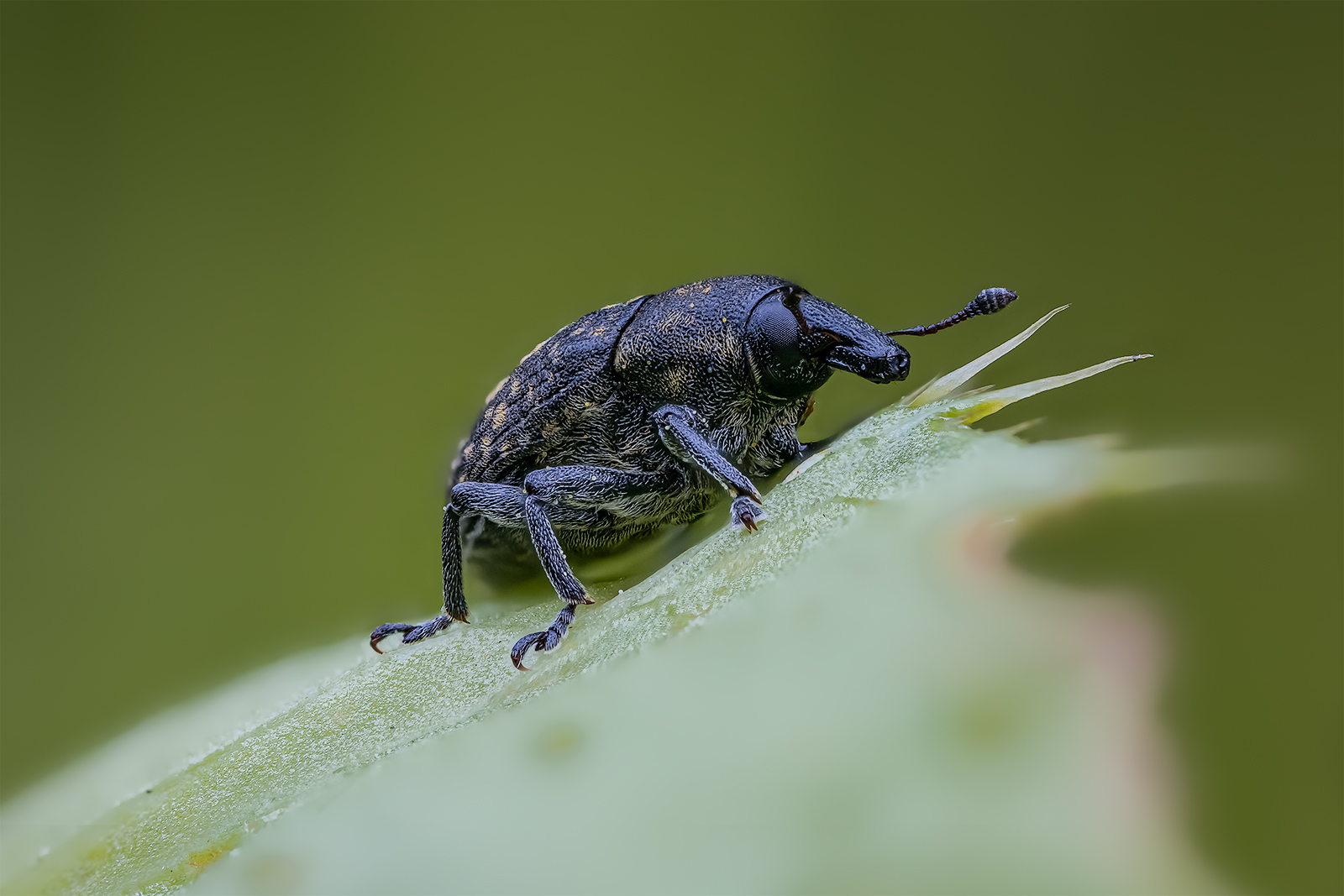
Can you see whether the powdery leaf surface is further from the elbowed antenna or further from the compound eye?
the compound eye

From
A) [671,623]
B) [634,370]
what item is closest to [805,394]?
[634,370]

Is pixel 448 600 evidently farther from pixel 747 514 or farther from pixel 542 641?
pixel 747 514

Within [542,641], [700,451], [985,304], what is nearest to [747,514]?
[542,641]

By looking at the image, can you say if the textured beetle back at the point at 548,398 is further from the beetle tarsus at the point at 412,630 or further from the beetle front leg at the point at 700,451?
the beetle tarsus at the point at 412,630

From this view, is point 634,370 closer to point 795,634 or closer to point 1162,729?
point 795,634

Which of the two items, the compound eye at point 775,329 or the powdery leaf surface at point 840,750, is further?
the compound eye at point 775,329

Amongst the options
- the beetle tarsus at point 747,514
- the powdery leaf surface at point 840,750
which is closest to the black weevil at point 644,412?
the beetle tarsus at point 747,514

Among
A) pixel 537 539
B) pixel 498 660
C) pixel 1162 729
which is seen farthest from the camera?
pixel 537 539
